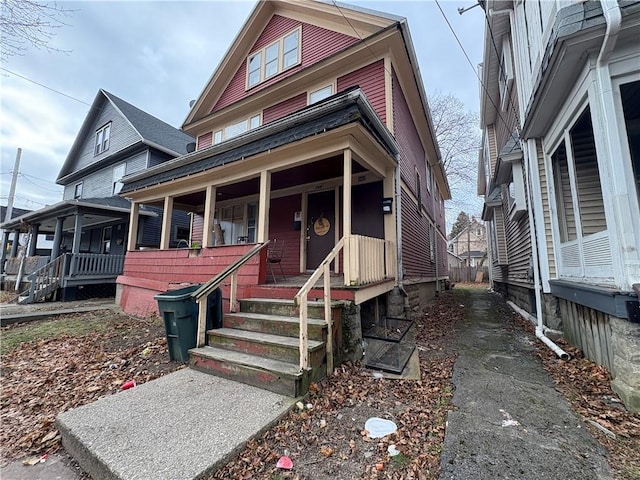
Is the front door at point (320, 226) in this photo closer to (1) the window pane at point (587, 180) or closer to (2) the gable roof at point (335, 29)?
(2) the gable roof at point (335, 29)

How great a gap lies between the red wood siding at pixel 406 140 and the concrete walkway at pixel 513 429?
486cm

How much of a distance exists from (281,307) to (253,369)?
124 cm

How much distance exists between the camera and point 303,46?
8.84 meters

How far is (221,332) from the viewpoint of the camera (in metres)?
4.15

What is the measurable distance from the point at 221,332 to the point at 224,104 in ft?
31.3

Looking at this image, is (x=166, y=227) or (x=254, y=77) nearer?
(x=166, y=227)

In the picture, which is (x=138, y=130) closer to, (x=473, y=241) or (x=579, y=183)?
(x=579, y=183)

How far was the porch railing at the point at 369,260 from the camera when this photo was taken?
14.6 ft

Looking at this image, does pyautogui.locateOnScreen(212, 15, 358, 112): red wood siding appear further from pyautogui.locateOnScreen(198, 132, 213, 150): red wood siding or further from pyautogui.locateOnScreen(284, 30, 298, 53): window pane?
pyautogui.locateOnScreen(198, 132, 213, 150): red wood siding

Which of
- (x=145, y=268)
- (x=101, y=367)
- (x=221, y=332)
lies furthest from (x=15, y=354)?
(x=221, y=332)

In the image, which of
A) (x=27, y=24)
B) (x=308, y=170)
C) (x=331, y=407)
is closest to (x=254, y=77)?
(x=308, y=170)

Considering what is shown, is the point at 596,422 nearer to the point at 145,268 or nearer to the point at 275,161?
the point at 275,161

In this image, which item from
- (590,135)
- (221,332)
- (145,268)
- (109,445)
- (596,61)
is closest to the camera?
(109,445)

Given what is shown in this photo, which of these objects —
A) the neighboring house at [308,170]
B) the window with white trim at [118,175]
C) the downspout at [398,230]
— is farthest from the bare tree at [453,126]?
the window with white trim at [118,175]
